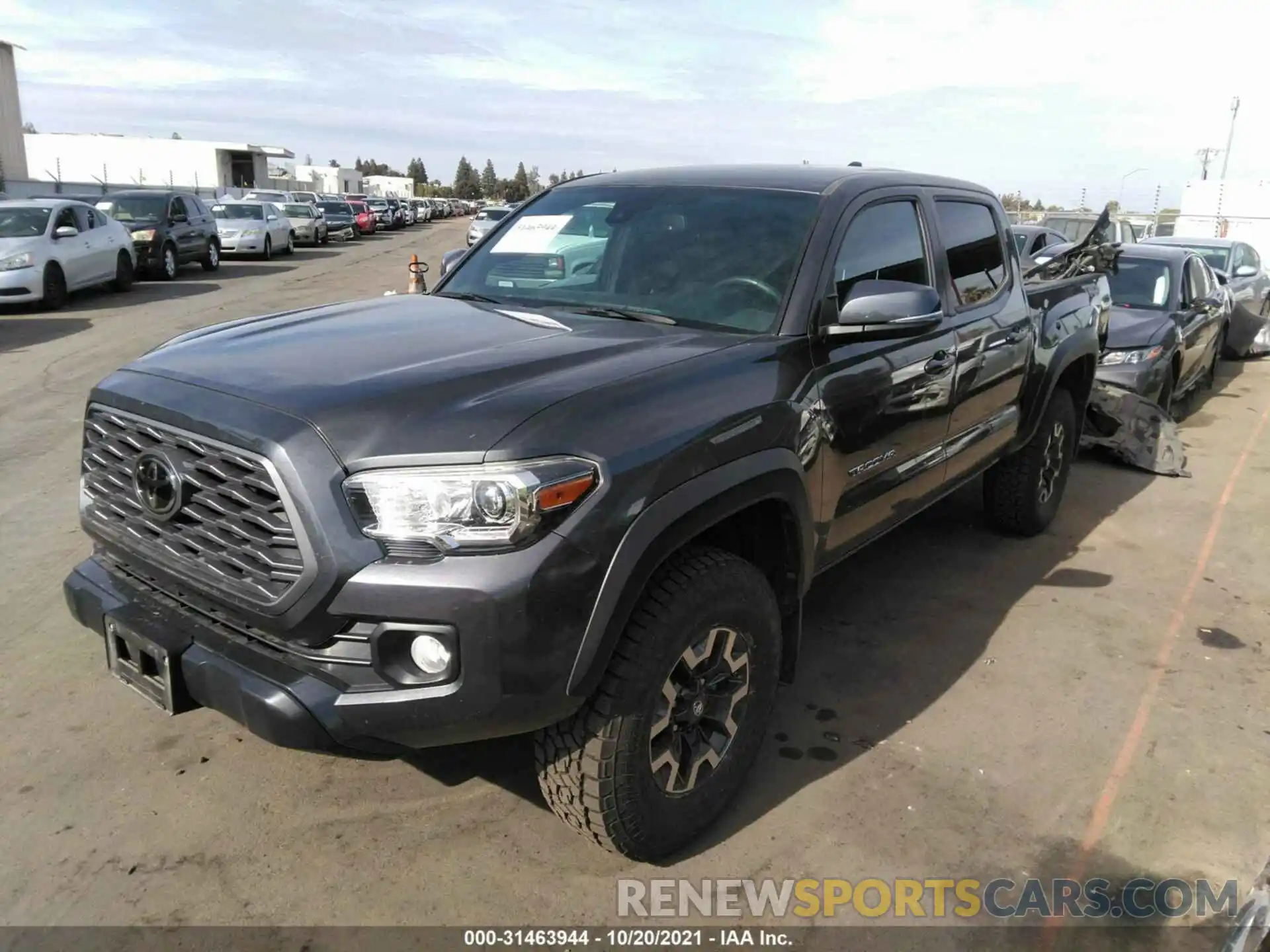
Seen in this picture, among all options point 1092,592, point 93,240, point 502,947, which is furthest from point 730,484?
point 93,240

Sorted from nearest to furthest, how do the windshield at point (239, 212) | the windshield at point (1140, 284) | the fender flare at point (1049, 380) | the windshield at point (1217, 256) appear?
the fender flare at point (1049, 380), the windshield at point (1140, 284), the windshield at point (1217, 256), the windshield at point (239, 212)

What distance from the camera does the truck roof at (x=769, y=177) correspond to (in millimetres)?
3711

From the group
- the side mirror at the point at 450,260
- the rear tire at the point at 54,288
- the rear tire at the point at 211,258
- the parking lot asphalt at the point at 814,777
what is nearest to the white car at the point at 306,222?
the rear tire at the point at 211,258

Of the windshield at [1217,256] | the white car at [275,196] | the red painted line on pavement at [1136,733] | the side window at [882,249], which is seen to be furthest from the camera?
the white car at [275,196]

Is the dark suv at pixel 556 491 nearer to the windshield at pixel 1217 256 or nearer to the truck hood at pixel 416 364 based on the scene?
the truck hood at pixel 416 364

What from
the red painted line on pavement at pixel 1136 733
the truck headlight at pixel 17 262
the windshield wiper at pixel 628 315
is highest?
the windshield wiper at pixel 628 315

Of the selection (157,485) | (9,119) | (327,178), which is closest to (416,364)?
(157,485)

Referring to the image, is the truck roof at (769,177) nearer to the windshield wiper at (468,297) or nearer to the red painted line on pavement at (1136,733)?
the windshield wiper at (468,297)

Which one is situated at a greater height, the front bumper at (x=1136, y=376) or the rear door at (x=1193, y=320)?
the rear door at (x=1193, y=320)

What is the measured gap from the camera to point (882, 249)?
149 inches

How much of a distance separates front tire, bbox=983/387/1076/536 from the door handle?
1.49 metres

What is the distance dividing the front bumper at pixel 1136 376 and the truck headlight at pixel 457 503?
23.2 ft

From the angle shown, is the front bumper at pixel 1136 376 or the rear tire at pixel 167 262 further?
the rear tire at pixel 167 262

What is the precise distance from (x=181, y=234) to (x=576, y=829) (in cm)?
1924
